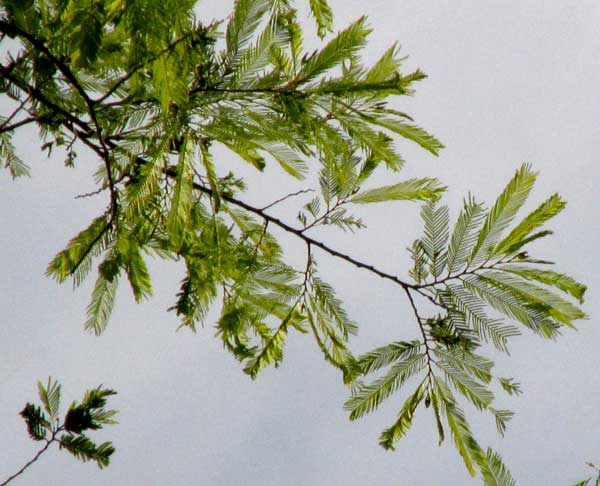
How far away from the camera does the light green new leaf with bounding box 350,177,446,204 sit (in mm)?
2508

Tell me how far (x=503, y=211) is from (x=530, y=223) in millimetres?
102

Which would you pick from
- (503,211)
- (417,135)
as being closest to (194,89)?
(417,135)

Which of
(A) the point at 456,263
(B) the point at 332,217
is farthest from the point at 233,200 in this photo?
(A) the point at 456,263

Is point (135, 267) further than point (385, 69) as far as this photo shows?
Yes

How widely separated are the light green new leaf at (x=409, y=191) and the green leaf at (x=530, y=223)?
333 mm

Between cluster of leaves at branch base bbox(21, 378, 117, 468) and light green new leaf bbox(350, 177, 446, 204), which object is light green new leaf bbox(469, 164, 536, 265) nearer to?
light green new leaf bbox(350, 177, 446, 204)

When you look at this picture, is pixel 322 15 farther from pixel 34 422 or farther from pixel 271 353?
pixel 34 422

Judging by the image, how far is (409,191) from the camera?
2.52 m

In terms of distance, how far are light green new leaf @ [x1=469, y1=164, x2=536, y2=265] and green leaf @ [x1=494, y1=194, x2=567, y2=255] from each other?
0.14 feet

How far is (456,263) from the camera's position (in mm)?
2428

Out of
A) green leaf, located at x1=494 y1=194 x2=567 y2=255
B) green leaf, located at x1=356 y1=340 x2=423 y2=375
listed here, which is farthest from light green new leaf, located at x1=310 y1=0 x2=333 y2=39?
green leaf, located at x1=356 y1=340 x2=423 y2=375

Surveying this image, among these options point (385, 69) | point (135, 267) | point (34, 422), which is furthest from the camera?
point (135, 267)

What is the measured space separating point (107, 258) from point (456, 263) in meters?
1.36

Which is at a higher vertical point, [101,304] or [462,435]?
[101,304]
